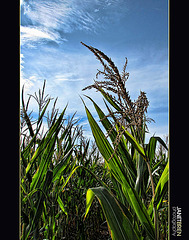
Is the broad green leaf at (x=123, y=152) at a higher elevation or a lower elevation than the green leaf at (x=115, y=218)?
higher

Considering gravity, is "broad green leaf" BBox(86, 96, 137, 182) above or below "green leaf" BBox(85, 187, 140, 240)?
above

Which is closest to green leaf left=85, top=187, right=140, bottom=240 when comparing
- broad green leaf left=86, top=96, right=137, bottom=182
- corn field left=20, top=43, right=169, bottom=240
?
corn field left=20, top=43, right=169, bottom=240

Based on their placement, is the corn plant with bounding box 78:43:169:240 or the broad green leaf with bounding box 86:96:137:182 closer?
the corn plant with bounding box 78:43:169:240

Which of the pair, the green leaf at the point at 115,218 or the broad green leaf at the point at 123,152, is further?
the broad green leaf at the point at 123,152

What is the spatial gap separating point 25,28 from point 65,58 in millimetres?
199

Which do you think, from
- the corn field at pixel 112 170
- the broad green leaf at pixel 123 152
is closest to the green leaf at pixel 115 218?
the corn field at pixel 112 170
